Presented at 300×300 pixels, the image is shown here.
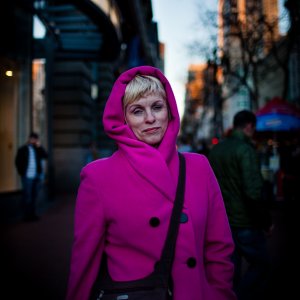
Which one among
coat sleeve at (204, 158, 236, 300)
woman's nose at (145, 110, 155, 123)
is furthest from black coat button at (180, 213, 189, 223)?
woman's nose at (145, 110, 155, 123)

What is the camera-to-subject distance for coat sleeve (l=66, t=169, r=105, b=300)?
1730mm

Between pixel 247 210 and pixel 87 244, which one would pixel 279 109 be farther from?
pixel 87 244

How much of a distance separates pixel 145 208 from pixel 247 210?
1.91 m

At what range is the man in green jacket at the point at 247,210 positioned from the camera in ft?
10.9

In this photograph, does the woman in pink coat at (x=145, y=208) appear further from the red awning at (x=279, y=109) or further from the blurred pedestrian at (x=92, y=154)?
the blurred pedestrian at (x=92, y=154)

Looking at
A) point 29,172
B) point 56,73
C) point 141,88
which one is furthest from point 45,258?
point 56,73

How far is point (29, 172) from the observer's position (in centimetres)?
880

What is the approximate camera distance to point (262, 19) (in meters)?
16.1

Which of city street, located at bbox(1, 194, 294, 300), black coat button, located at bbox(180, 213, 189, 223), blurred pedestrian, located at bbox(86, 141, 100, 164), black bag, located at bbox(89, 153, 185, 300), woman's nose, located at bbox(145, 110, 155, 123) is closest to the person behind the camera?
black bag, located at bbox(89, 153, 185, 300)

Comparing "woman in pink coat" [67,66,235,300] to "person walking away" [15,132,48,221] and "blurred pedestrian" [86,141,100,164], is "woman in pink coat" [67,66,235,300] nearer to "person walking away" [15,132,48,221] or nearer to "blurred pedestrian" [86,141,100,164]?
"person walking away" [15,132,48,221]

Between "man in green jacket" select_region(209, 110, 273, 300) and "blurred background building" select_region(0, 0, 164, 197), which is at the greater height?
"blurred background building" select_region(0, 0, 164, 197)

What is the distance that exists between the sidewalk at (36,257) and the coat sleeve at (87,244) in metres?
2.61

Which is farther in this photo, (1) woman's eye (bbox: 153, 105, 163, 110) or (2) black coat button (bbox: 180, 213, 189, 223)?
(1) woman's eye (bbox: 153, 105, 163, 110)

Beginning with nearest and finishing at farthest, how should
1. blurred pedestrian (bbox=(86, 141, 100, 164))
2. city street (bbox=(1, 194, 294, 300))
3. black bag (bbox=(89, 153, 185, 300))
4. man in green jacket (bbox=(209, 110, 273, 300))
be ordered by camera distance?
black bag (bbox=(89, 153, 185, 300))
man in green jacket (bbox=(209, 110, 273, 300))
city street (bbox=(1, 194, 294, 300))
blurred pedestrian (bbox=(86, 141, 100, 164))
